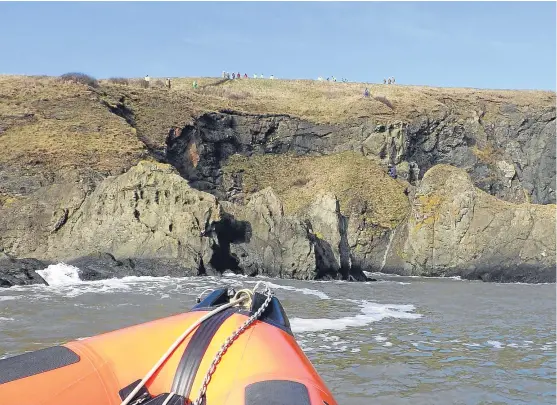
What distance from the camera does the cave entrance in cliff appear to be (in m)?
19.7

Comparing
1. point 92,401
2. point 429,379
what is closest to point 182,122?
point 429,379

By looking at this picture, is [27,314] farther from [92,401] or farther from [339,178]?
[339,178]

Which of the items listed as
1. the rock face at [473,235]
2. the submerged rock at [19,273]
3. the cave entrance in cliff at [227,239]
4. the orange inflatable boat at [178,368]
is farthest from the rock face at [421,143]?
the orange inflatable boat at [178,368]

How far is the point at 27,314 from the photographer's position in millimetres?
9945

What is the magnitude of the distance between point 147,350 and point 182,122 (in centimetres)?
3072

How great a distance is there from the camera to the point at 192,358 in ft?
11.6

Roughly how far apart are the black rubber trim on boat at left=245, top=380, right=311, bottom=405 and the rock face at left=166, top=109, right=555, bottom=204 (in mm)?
30598

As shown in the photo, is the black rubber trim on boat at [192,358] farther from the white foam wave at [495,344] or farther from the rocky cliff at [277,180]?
the rocky cliff at [277,180]

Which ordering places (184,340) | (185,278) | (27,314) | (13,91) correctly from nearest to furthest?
1. (184,340)
2. (27,314)
3. (185,278)
4. (13,91)

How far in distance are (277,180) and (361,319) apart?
82.4 feet

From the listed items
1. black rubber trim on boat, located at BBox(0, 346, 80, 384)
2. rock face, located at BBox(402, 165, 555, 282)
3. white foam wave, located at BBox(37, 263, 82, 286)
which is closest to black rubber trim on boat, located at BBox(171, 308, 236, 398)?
black rubber trim on boat, located at BBox(0, 346, 80, 384)

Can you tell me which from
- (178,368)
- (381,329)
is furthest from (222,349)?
(381,329)

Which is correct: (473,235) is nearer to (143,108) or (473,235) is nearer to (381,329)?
(381,329)

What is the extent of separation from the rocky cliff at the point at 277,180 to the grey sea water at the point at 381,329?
3.15 metres
